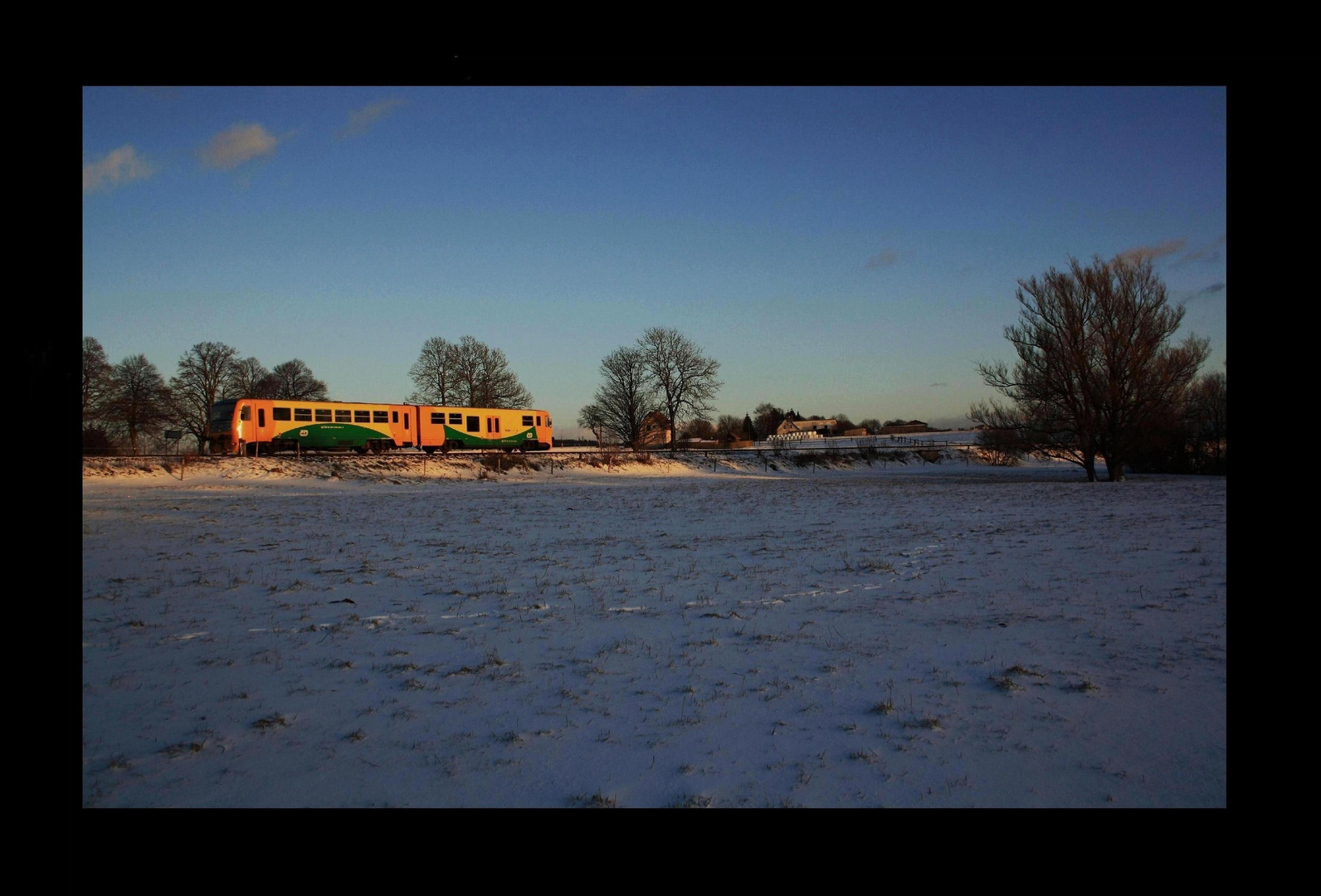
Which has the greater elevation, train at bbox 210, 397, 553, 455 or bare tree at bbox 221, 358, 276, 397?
bare tree at bbox 221, 358, 276, 397

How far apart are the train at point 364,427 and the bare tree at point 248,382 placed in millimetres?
13683

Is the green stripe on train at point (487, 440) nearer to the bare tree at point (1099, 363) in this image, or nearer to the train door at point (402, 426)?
the train door at point (402, 426)

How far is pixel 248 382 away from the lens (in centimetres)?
4891

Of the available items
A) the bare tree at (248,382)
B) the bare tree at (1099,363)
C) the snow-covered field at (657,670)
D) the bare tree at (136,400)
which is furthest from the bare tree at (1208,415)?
the bare tree at (248,382)

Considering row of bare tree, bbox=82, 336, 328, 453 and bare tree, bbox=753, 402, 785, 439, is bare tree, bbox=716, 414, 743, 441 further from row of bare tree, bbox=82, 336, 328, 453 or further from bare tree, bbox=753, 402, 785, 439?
row of bare tree, bbox=82, 336, 328, 453

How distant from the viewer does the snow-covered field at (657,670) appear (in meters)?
2.96

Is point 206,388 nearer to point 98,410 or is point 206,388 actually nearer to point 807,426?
point 98,410

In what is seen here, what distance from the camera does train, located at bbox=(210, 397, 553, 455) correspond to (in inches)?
1210

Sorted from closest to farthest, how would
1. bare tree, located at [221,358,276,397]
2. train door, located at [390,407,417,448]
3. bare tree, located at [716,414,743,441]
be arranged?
train door, located at [390,407,417,448] → bare tree, located at [221,358,276,397] → bare tree, located at [716,414,743,441]

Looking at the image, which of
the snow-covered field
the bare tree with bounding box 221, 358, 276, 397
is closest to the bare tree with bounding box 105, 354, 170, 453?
the bare tree with bounding box 221, 358, 276, 397

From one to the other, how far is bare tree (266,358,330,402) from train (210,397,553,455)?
23.5m
